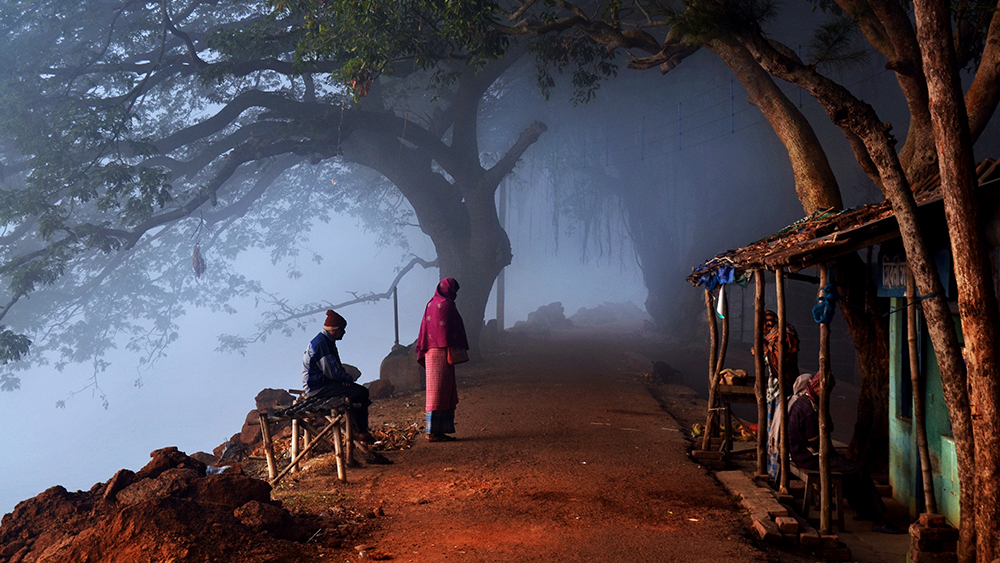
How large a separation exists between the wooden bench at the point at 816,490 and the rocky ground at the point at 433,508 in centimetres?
66

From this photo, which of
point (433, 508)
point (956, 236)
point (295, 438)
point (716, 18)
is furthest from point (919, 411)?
point (295, 438)

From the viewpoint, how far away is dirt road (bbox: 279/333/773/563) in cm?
481

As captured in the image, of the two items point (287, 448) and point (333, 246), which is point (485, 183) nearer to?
point (287, 448)

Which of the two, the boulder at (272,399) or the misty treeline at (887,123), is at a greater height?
the misty treeline at (887,123)

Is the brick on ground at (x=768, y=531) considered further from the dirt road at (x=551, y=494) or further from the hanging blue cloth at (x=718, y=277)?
the hanging blue cloth at (x=718, y=277)

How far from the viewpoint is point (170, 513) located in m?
4.60

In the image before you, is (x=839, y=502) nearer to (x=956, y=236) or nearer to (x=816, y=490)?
(x=816, y=490)

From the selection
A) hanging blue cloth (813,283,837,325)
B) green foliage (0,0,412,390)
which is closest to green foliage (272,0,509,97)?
green foliage (0,0,412,390)

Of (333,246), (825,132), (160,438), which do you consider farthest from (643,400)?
(333,246)

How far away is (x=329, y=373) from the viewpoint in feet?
24.3

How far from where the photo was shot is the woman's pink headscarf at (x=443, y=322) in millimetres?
8867

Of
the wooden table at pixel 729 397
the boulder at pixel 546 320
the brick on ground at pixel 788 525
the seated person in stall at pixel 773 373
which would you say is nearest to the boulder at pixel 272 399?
the wooden table at pixel 729 397

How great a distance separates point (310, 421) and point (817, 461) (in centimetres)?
500

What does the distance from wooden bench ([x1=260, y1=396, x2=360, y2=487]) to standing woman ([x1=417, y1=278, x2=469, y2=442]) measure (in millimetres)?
1586
